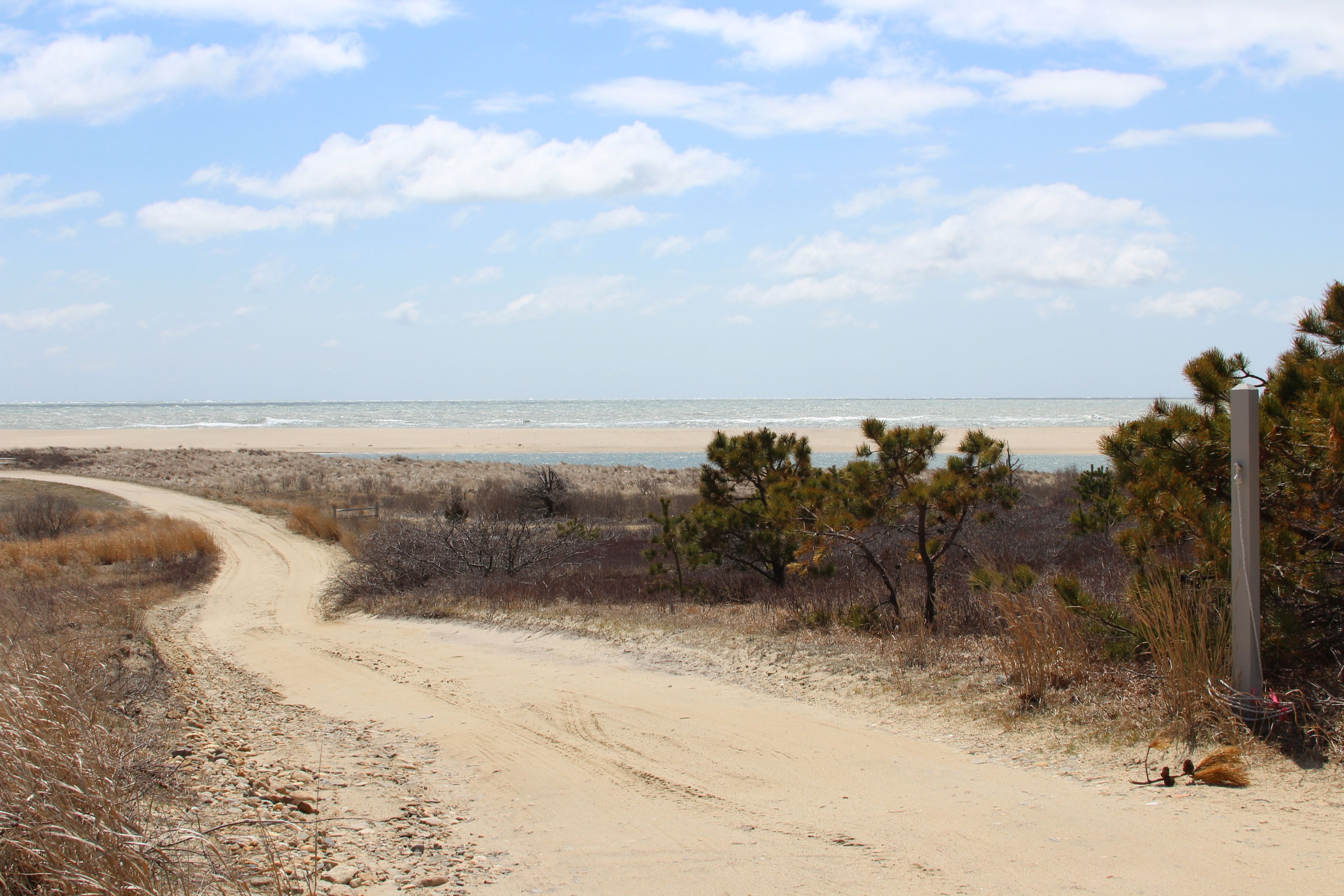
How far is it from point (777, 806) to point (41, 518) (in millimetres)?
29681

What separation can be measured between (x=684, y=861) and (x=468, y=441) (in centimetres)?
8747

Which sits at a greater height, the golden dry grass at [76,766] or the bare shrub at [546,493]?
the golden dry grass at [76,766]

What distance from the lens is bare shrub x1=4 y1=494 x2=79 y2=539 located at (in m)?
27.3

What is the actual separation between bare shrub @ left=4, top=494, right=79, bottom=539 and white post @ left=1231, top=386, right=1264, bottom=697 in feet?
95.2

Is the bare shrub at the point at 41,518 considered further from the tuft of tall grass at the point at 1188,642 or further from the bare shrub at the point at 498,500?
the tuft of tall grass at the point at 1188,642

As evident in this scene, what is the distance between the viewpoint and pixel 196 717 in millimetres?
8359

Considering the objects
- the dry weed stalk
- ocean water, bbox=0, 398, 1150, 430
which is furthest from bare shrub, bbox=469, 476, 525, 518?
ocean water, bbox=0, 398, 1150, 430

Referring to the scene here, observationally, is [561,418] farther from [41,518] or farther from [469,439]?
[41,518]

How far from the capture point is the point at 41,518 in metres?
28.2

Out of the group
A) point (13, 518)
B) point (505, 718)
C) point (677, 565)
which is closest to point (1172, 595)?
point (505, 718)

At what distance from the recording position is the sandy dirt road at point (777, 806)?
4461 mm

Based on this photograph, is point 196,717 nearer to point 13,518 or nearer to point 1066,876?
point 1066,876

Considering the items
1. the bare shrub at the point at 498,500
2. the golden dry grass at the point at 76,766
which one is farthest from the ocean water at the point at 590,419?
the golden dry grass at the point at 76,766

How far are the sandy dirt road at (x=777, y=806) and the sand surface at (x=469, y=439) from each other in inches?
2626
